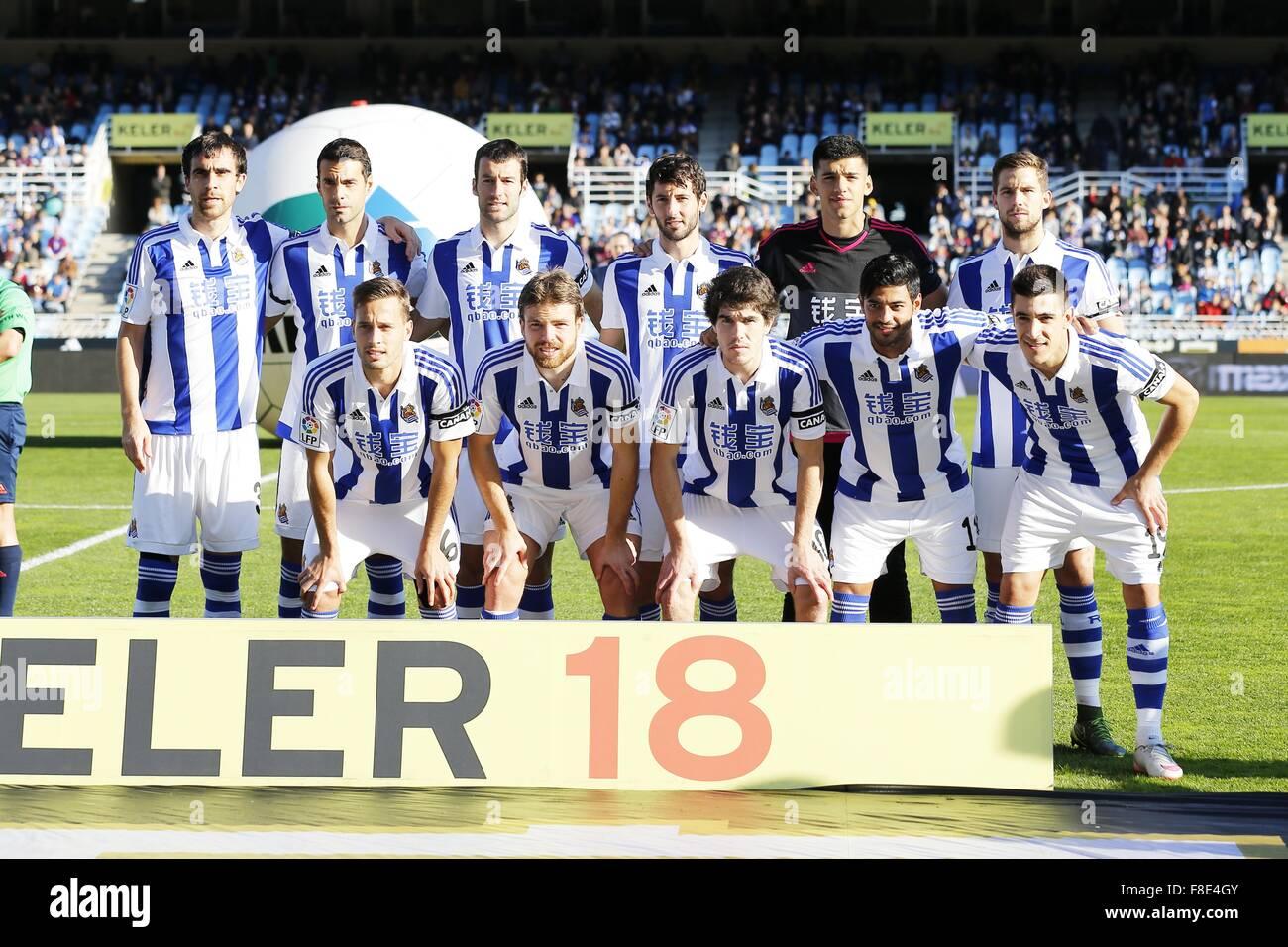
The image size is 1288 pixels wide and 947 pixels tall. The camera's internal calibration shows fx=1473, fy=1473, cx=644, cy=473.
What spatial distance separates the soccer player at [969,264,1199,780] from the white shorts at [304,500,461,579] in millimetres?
1950

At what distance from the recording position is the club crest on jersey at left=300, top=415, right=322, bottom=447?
5.05m

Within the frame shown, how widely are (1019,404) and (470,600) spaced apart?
2199mm

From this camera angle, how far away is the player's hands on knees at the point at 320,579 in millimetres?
5004

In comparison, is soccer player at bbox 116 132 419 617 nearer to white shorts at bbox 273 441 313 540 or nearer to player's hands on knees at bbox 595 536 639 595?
white shorts at bbox 273 441 313 540

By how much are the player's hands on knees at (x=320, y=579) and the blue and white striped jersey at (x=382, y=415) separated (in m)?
0.32

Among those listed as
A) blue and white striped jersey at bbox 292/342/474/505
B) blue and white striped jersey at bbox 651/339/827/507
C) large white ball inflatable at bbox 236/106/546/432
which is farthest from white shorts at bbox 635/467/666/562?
large white ball inflatable at bbox 236/106/546/432

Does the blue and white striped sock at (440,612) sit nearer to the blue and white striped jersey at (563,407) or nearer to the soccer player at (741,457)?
the blue and white striped jersey at (563,407)

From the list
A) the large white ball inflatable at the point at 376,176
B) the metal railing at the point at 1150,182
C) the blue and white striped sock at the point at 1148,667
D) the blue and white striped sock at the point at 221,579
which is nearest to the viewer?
the blue and white striped sock at the point at 1148,667

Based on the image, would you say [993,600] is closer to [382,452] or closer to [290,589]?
[382,452]

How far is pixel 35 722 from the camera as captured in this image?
4.26 metres

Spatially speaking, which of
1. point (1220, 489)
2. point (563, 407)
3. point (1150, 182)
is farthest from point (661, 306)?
point (1150, 182)

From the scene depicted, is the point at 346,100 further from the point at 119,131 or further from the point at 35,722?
the point at 35,722

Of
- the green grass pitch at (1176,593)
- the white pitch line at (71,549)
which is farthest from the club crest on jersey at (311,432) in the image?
the white pitch line at (71,549)
